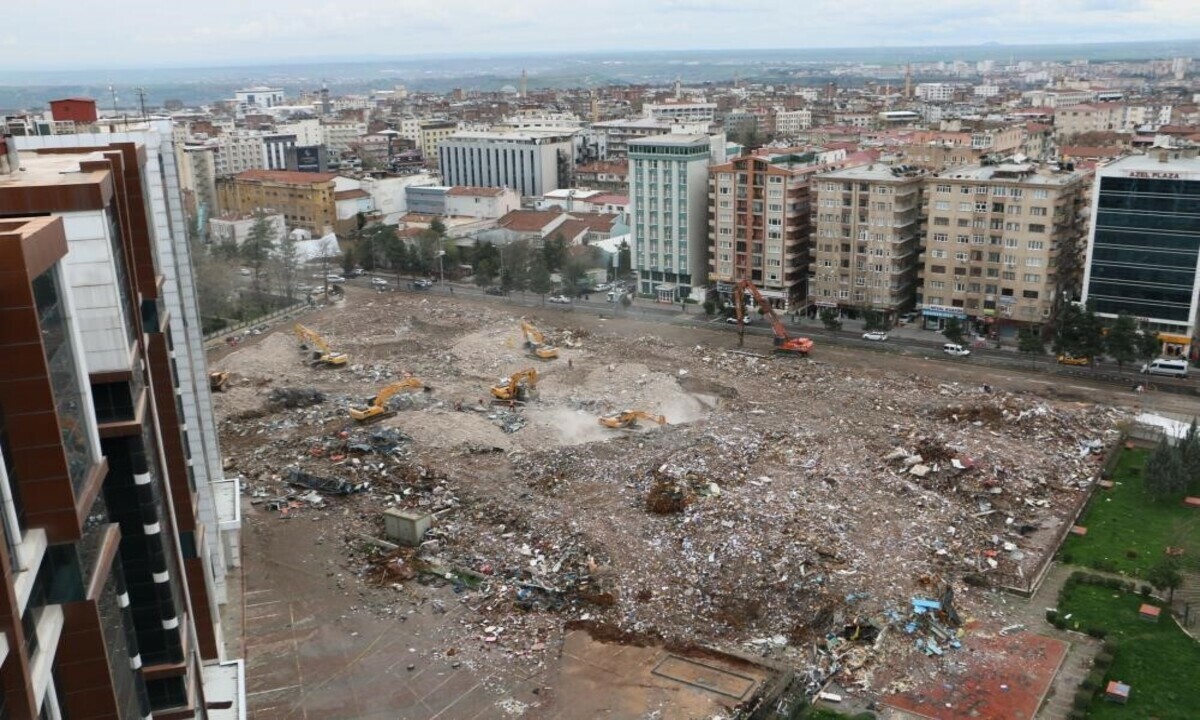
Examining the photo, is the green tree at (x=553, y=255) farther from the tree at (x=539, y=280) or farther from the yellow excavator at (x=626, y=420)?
the yellow excavator at (x=626, y=420)

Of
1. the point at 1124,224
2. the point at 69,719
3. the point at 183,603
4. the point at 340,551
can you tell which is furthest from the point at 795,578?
the point at 1124,224

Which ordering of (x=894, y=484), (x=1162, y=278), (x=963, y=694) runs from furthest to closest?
(x=1162, y=278)
(x=894, y=484)
(x=963, y=694)

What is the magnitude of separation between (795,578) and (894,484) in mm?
5843

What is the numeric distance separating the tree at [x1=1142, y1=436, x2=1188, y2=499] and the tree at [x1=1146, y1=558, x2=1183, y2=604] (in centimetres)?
501

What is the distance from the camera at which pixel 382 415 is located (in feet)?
102

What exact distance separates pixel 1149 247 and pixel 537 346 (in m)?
23.4

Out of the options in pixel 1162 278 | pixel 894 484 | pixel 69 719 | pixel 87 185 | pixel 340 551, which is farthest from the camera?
pixel 1162 278

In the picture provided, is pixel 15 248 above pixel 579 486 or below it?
above

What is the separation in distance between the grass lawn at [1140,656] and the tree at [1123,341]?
56.8ft

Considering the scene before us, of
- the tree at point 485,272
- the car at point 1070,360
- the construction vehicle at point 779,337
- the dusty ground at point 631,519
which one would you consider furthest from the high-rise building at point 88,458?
the tree at point 485,272

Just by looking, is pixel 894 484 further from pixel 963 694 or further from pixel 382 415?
pixel 382 415

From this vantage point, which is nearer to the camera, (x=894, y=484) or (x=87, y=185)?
(x=87, y=185)

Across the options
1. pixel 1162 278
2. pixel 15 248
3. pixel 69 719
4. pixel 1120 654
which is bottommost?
pixel 1120 654

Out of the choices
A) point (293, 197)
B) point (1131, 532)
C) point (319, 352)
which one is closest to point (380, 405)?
point (319, 352)
